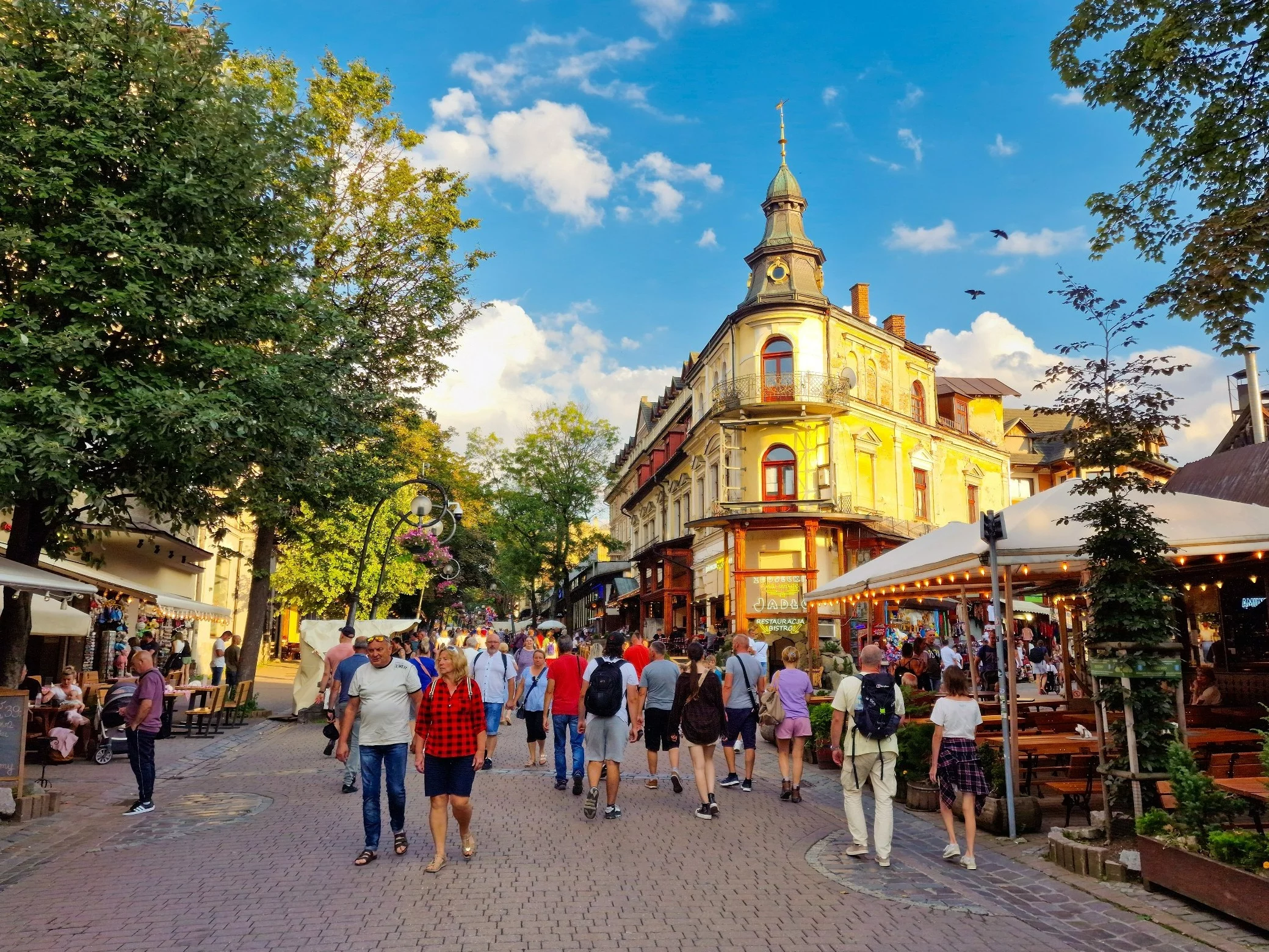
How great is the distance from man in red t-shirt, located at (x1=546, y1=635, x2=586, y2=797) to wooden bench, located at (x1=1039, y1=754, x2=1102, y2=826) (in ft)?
16.8

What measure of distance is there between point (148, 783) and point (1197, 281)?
1168cm

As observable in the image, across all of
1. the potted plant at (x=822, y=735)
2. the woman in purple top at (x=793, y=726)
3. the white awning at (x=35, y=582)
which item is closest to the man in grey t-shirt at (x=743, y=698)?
the woman in purple top at (x=793, y=726)

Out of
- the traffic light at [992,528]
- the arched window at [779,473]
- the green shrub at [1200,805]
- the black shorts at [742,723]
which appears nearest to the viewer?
the green shrub at [1200,805]

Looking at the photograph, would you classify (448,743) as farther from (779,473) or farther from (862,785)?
(779,473)

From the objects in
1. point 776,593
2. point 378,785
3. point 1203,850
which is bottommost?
point 1203,850

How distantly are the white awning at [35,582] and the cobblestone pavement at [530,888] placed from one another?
2.24 meters

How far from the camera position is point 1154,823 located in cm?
646

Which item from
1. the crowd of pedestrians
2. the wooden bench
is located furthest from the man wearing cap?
the wooden bench

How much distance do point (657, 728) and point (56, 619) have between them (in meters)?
9.71

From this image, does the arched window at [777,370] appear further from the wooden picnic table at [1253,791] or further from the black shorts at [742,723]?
the wooden picnic table at [1253,791]

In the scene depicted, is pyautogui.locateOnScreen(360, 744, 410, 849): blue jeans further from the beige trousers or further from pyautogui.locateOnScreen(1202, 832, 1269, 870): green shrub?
pyautogui.locateOnScreen(1202, 832, 1269, 870): green shrub

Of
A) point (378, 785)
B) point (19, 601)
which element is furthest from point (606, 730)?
point (19, 601)

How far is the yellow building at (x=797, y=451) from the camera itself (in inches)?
1251

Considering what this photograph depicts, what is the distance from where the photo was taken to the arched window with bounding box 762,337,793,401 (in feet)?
107
